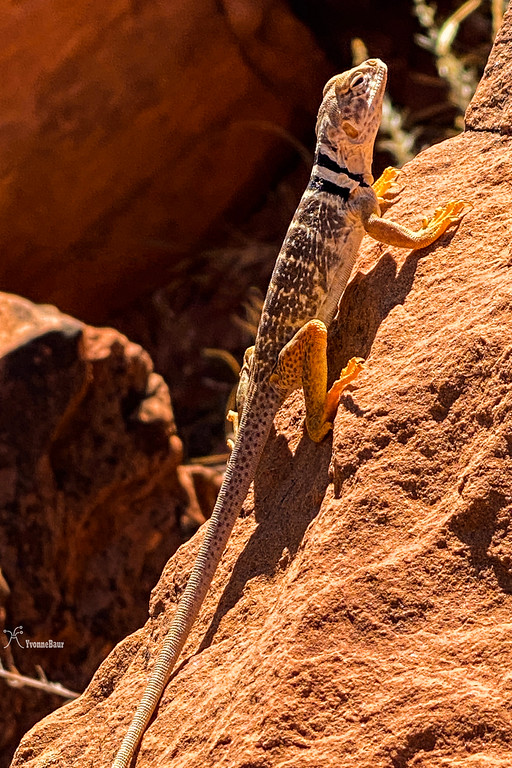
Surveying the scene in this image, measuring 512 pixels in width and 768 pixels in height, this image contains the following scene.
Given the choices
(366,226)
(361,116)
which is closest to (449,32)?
(361,116)

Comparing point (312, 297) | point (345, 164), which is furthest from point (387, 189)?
point (312, 297)

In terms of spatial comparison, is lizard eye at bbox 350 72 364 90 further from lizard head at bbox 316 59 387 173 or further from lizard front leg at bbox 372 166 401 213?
lizard front leg at bbox 372 166 401 213

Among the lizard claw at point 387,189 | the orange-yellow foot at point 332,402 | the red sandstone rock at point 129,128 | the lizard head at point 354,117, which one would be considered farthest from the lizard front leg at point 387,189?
the red sandstone rock at point 129,128

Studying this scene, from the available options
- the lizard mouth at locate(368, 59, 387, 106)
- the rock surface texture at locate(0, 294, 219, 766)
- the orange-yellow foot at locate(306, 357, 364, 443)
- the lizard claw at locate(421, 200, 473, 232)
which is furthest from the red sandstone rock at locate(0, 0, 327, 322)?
the orange-yellow foot at locate(306, 357, 364, 443)

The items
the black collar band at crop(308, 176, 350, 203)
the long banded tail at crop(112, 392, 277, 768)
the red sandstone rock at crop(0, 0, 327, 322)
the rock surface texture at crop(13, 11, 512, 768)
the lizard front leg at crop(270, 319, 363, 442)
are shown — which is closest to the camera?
the rock surface texture at crop(13, 11, 512, 768)

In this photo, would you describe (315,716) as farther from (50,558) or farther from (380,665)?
(50,558)
